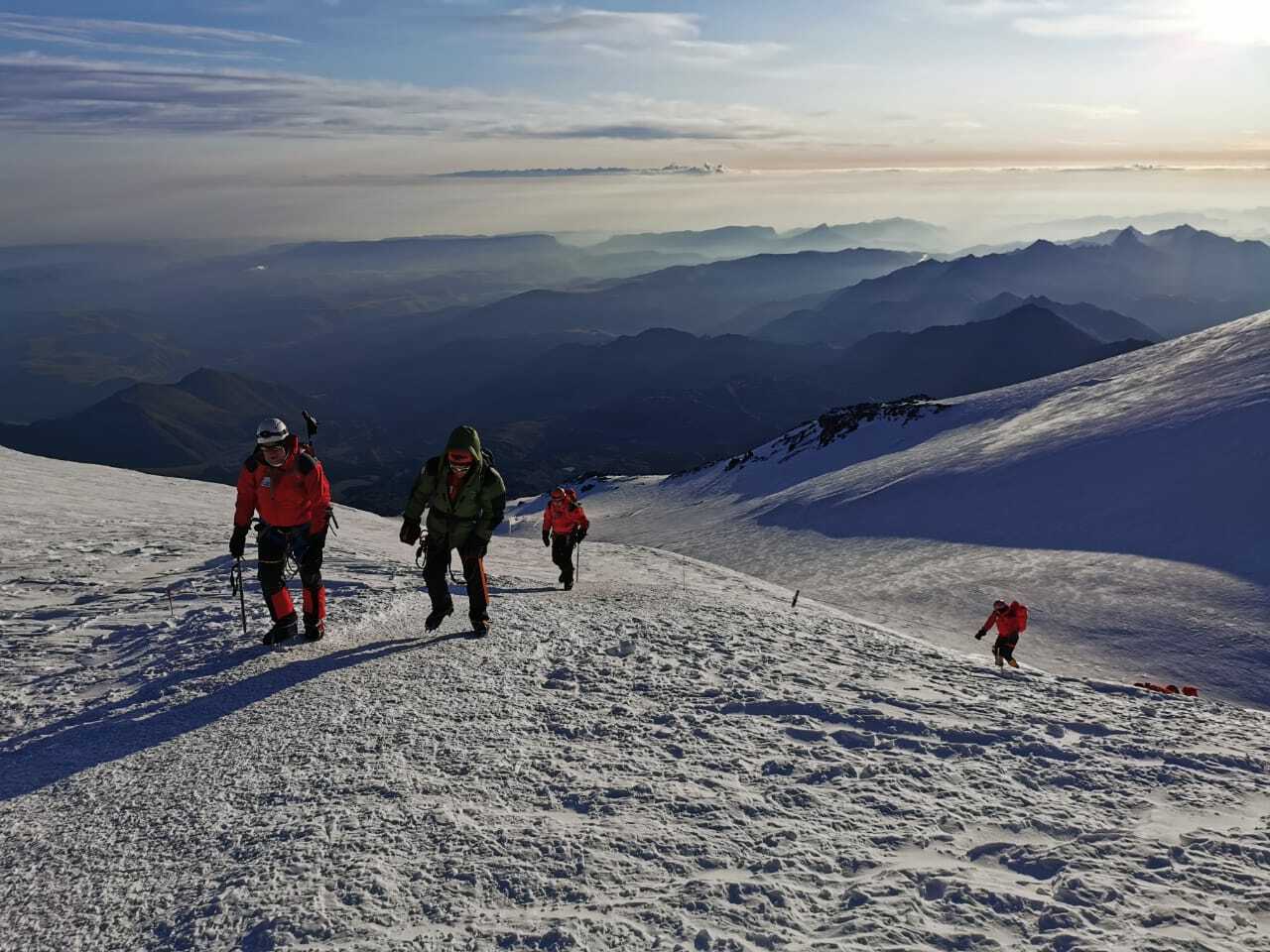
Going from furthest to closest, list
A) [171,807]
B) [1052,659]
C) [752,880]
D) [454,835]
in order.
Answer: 1. [1052,659]
2. [171,807]
3. [454,835]
4. [752,880]

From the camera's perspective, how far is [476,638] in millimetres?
9469

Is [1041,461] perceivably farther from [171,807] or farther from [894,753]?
[171,807]

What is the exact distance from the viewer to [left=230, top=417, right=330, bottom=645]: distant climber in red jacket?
8648mm

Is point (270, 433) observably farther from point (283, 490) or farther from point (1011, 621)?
point (1011, 621)

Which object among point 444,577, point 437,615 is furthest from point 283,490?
point 437,615

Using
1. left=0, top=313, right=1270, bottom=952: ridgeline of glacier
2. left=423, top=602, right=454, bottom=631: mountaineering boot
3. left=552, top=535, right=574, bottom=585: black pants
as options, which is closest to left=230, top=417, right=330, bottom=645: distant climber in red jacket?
left=0, top=313, right=1270, bottom=952: ridgeline of glacier

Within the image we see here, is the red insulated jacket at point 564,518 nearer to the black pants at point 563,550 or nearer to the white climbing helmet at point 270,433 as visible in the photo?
the black pants at point 563,550

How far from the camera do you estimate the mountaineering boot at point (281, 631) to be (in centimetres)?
880

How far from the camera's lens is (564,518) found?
15.6 meters

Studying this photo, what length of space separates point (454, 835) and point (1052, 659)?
17.7 meters

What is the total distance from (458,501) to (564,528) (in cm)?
637

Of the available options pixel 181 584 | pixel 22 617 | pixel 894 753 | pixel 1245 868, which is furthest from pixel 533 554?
pixel 1245 868

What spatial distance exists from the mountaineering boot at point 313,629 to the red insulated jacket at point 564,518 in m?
6.67

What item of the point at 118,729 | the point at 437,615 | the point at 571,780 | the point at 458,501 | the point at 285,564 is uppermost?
the point at 458,501
